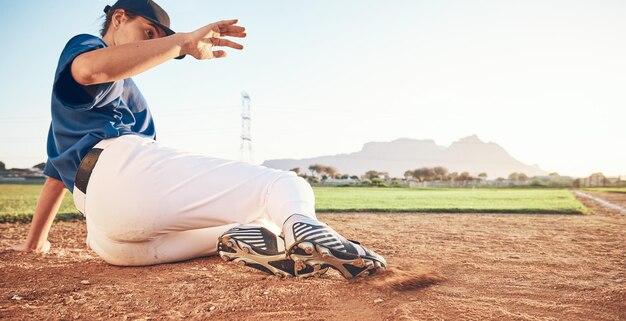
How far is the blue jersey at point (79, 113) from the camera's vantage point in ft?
5.50

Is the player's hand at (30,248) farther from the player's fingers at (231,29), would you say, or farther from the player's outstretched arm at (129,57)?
the player's fingers at (231,29)

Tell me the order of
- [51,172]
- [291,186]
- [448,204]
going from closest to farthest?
[291,186] → [51,172] → [448,204]

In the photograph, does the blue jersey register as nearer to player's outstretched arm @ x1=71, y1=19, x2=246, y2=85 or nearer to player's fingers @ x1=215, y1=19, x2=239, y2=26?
player's outstretched arm @ x1=71, y1=19, x2=246, y2=85

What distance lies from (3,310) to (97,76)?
1.06 m

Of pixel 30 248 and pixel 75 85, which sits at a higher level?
pixel 75 85

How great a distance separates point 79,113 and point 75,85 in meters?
0.28

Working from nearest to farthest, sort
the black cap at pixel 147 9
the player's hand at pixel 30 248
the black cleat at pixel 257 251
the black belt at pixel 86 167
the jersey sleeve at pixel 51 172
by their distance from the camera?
the black cleat at pixel 257 251, the black belt at pixel 86 167, the black cap at pixel 147 9, the jersey sleeve at pixel 51 172, the player's hand at pixel 30 248

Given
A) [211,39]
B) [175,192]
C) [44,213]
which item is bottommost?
[44,213]

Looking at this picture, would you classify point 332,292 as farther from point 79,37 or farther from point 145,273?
point 79,37

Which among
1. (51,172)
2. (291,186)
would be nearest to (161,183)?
(291,186)

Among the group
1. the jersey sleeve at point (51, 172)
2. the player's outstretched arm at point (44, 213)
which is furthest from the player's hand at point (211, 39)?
the player's outstretched arm at point (44, 213)

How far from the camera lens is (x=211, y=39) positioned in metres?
1.84

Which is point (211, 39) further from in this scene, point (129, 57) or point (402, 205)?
point (402, 205)

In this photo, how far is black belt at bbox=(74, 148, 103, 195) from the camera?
5.99ft
